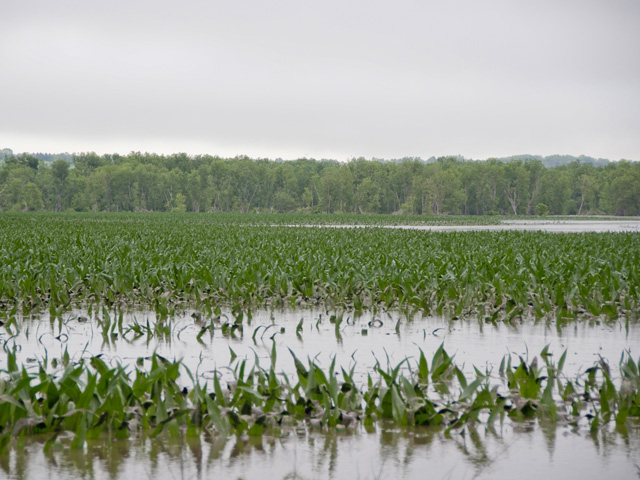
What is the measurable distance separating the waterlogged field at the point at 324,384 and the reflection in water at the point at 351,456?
1 centimetres

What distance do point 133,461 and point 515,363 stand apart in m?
3.78

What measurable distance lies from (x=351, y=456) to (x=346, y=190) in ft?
494

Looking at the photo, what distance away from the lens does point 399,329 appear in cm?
812

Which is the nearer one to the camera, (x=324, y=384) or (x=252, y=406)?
(x=252, y=406)

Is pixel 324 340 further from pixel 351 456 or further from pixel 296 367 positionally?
pixel 351 456

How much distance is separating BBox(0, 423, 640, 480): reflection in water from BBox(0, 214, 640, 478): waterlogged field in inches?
0.6

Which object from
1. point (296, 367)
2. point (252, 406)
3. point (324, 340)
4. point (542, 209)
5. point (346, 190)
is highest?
point (346, 190)

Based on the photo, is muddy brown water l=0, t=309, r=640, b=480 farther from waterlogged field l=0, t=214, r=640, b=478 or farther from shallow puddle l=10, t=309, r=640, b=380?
shallow puddle l=10, t=309, r=640, b=380

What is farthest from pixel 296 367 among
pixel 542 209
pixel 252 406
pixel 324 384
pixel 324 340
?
pixel 542 209

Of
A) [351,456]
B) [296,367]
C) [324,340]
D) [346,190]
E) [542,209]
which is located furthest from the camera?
[346,190]

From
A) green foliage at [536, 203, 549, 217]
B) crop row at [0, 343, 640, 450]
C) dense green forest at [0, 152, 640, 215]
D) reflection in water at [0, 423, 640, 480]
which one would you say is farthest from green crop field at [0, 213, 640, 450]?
green foliage at [536, 203, 549, 217]

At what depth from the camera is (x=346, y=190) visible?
15388cm

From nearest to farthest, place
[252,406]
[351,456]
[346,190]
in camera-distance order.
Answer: [351,456] → [252,406] → [346,190]

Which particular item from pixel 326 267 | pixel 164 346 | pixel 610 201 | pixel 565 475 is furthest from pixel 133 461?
pixel 610 201
